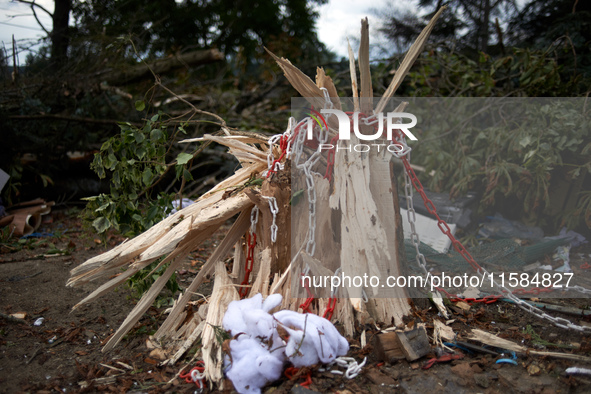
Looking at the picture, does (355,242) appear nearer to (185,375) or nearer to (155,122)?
(185,375)

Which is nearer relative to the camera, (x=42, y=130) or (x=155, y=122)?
(x=155, y=122)

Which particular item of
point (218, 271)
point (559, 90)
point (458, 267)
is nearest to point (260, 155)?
point (218, 271)

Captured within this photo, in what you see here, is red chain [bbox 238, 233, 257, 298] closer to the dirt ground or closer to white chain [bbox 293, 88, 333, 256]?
white chain [bbox 293, 88, 333, 256]

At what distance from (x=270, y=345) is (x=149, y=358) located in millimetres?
714

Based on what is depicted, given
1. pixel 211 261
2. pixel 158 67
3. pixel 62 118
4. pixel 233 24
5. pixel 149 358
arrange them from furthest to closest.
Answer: pixel 233 24 → pixel 158 67 → pixel 62 118 → pixel 211 261 → pixel 149 358

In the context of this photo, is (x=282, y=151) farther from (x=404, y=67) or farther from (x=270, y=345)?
(x=270, y=345)

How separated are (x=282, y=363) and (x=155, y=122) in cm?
184

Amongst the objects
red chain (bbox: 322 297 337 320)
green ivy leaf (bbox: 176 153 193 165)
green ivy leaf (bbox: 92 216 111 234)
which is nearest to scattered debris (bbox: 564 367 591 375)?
red chain (bbox: 322 297 337 320)

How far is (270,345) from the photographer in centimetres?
193

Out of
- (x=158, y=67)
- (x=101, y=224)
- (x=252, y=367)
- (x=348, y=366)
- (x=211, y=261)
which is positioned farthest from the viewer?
(x=158, y=67)

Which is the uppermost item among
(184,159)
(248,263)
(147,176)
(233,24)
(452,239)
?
(233,24)

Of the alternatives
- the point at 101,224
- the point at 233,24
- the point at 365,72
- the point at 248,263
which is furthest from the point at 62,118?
the point at 233,24

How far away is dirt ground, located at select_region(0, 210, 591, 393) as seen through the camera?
1.88 metres

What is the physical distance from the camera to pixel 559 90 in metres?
4.83
